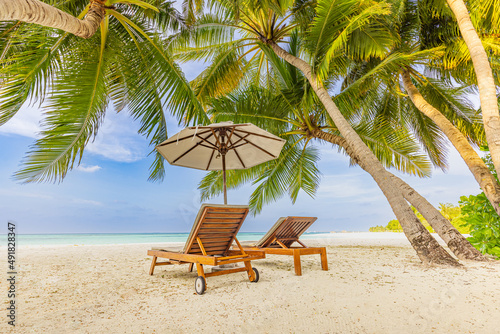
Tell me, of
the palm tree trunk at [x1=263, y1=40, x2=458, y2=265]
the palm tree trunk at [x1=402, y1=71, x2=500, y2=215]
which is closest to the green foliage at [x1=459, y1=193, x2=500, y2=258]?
the palm tree trunk at [x1=402, y1=71, x2=500, y2=215]

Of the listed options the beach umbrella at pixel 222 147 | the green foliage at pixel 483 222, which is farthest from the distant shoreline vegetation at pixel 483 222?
the beach umbrella at pixel 222 147

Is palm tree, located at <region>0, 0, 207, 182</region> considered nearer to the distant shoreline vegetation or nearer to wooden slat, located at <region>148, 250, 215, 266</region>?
wooden slat, located at <region>148, 250, 215, 266</region>

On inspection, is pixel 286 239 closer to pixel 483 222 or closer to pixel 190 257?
pixel 190 257

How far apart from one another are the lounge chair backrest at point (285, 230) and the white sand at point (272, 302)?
1.61 feet

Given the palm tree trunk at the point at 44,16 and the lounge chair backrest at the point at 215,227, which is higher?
the palm tree trunk at the point at 44,16

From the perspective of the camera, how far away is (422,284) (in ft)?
10.3

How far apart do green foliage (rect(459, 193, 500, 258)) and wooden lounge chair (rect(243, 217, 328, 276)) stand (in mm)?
2589

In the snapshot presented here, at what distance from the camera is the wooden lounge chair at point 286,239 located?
12.9 feet

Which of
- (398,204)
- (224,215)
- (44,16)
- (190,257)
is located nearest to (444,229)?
(398,204)

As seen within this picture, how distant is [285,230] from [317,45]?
11.9ft

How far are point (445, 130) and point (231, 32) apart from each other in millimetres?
5272

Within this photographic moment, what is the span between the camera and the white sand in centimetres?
213

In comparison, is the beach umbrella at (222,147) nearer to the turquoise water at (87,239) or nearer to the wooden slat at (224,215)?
the wooden slat at (224,215)

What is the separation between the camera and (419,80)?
24.9 feet
